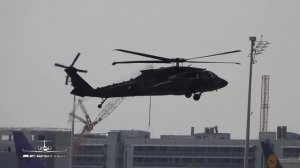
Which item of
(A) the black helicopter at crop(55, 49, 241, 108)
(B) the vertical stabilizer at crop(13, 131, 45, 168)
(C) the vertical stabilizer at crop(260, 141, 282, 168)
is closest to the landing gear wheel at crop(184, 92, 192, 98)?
(A) the black helicopter at crop(55, 49, 241, 108)

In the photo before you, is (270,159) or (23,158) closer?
(270,159)

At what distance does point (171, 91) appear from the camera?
128 m

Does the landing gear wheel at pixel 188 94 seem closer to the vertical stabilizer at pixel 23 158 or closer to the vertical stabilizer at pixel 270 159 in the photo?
the vertical stabilizer at pixel 270 159

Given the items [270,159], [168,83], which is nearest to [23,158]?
[270,159]

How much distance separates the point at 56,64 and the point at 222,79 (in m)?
17.1

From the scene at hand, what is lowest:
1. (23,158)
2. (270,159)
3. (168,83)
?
(23,158)

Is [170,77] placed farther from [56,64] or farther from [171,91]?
[56,64]

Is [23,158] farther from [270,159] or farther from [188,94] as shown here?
[188,94]

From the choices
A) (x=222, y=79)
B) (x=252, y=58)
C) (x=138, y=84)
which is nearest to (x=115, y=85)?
(x=138, y=84)

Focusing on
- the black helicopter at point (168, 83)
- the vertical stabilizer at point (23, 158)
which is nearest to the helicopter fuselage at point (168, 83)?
the black helicopter at point (168, 83)

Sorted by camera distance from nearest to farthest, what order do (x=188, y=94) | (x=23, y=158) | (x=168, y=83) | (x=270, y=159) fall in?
(x=188, y=94)
(x=168, y=83)
(x=270, y=159)
(x=23, y=158)

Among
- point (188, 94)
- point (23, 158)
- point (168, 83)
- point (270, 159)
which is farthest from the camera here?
point (23, 158)

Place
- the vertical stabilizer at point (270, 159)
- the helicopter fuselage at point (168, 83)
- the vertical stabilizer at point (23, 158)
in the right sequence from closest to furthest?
the helicopter fuselage at point (168, 83), the vertical stabilizer at point (270, 159), the vertical stabilizer at point (23, 158)

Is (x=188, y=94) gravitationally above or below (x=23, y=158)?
above
